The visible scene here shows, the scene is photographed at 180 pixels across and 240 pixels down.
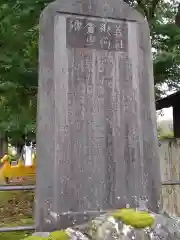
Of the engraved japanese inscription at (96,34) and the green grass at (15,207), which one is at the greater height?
the engraved japanese inscription at (96,34)

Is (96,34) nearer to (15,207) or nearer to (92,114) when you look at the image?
(92,114)

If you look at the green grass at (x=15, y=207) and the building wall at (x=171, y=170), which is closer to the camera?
the building wall at (x=171, y=170)

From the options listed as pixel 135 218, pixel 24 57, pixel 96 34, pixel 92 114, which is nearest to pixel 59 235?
pixel 135 218

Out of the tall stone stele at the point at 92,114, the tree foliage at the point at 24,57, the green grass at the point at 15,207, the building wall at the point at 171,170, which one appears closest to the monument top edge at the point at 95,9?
the tall stone stele at the point at 92,114

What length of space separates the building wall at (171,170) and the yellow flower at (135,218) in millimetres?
4105

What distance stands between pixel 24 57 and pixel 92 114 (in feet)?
10.8

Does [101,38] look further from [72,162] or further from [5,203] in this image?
[5,203]

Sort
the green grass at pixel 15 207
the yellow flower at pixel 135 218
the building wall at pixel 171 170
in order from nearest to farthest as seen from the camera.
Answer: the yellow flower at pixel 135 218, the building wall at pixel 171 170, the green grass at pixel 15 207

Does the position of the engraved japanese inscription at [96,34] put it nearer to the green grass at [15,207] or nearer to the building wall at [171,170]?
the building wall at [171,170]

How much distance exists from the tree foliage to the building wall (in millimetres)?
1448

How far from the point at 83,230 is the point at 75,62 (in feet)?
6.11

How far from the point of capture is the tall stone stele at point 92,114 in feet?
11.7

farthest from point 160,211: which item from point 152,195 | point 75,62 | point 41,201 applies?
point 75,62

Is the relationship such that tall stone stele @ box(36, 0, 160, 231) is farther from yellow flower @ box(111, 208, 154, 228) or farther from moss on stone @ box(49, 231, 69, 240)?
yellow flower @ box(111, 208, 154, 228)
